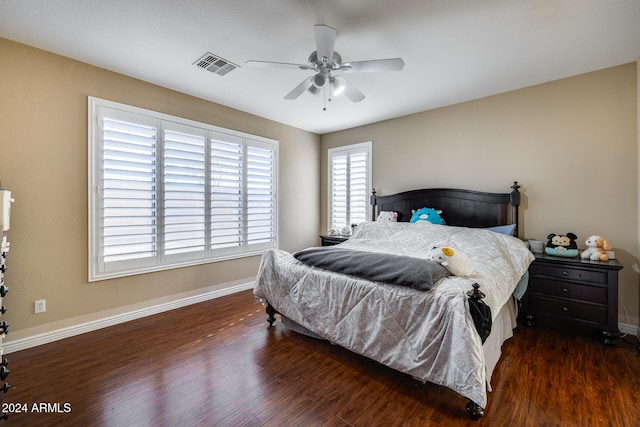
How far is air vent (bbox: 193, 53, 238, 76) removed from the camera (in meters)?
2.66

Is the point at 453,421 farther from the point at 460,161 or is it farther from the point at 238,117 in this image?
the point at 238,117

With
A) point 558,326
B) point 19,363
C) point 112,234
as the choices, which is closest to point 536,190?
point 558,326

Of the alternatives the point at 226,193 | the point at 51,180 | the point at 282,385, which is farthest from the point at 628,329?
the point at 51,180

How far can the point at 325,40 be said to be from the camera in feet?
6.42

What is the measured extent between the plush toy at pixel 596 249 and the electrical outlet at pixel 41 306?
5.06 metres

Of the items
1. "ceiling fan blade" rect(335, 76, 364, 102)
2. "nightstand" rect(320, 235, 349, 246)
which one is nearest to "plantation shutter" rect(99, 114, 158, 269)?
"ceiling fan blade" rect(335, 76, 364, 102)

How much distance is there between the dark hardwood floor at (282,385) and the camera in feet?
5.42

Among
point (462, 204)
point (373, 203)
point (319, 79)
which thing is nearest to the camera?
point (319, 79)

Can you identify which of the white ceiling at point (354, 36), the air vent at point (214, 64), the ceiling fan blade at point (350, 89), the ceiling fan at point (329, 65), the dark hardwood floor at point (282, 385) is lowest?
the dark hardwood floor at point (282, 385)

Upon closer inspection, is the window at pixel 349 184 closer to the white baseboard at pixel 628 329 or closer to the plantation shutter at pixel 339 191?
the plantation shutter at pixel 339 191

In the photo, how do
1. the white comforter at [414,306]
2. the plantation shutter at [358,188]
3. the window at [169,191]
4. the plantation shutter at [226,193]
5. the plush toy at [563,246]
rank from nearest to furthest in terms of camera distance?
the white comforter at [414,306]
the plush toy at [563,246]
the window at [169,191]
the plantation shutter at [226,193]
the plantation shutter at [358,188]

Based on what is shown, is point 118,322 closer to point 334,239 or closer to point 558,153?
point 334,239

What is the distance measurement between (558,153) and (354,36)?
256 cm

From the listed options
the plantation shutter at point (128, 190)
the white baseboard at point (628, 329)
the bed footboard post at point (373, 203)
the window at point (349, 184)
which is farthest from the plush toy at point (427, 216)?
the plantation shutter at point (128, 190)
